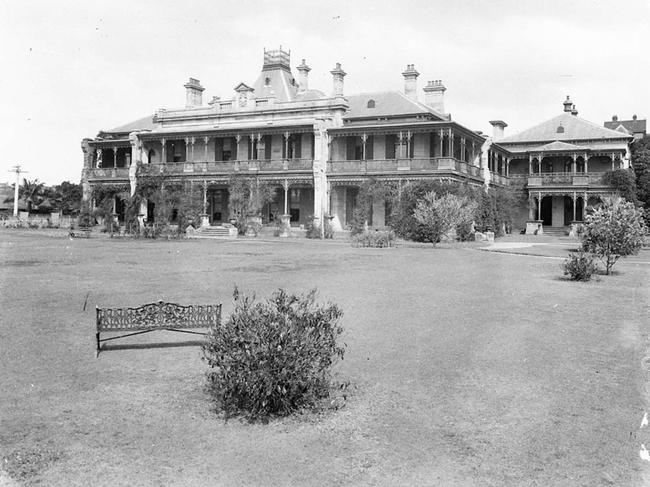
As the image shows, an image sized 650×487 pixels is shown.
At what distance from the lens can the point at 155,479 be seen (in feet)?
15.4

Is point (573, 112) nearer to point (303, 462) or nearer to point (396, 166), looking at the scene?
point (396, 166)

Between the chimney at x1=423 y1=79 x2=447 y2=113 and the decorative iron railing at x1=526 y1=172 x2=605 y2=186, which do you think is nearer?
the decorative iron railing at x1=526 y1=172 x2=605 y2=186

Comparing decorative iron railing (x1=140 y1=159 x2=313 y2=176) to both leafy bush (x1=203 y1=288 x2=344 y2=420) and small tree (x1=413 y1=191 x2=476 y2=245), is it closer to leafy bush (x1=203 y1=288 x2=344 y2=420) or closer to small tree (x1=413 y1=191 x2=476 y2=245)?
small tree (x1=413 y1=191 x2=476 y2=245)

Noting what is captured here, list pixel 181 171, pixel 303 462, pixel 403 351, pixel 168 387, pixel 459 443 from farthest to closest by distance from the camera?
1. pixel 181 171
2. pixel 403 351
3. pixel 168 387
4. pixel 459 443
5. pixel 303 462

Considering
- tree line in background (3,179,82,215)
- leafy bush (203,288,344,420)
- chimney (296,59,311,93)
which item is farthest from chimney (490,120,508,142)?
leafy bush (203,288,344,420)

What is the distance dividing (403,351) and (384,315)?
2.56m

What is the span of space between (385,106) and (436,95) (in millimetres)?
5102

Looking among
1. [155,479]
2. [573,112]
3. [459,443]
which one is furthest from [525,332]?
[573,112]

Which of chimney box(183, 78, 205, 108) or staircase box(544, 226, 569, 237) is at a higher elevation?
chimney box(183, 78, 205, 108)

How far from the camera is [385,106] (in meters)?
43.4

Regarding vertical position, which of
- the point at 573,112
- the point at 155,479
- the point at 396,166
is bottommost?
the point at 155,479

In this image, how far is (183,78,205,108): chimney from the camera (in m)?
53.2

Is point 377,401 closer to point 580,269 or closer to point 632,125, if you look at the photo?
point 580,269

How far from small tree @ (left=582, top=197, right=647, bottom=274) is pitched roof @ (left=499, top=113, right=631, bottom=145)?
32.2 m
